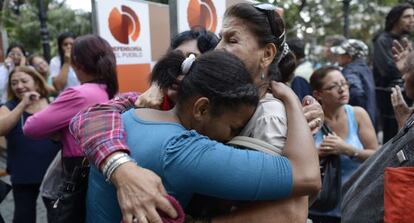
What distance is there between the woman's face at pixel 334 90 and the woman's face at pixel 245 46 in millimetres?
1843

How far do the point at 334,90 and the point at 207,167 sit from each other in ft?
7.58

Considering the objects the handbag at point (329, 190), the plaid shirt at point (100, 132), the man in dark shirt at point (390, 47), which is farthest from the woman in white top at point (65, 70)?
the plaid shirt at point (100, 132)

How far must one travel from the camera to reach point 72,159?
290cm

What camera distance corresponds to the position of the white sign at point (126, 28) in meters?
3.24

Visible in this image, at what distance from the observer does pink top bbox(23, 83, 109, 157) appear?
2848mm

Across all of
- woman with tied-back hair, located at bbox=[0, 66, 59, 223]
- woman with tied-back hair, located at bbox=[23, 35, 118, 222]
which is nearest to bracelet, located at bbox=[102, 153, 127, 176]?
woman with tied-back hair, located at bbox=[23, 35, 118, 222]

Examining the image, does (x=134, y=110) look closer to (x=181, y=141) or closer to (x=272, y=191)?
(x=181, y=141)

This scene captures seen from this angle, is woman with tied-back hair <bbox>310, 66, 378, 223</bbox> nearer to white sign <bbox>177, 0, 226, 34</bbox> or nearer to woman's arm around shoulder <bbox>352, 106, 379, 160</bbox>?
woman's arm around shoulder <bbox>352, 106, 379, 160</bbox>

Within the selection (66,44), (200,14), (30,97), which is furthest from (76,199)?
(66,44)

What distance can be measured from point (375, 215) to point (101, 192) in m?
1.19

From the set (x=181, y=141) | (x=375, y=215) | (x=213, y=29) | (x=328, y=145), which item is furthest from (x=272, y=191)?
(x=213, y=29)

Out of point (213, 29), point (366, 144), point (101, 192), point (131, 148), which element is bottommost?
point (366, 144)

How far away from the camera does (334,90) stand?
336 cm

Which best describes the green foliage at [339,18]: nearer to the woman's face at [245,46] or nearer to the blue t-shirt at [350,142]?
the blue t-shirt at [350,142]
